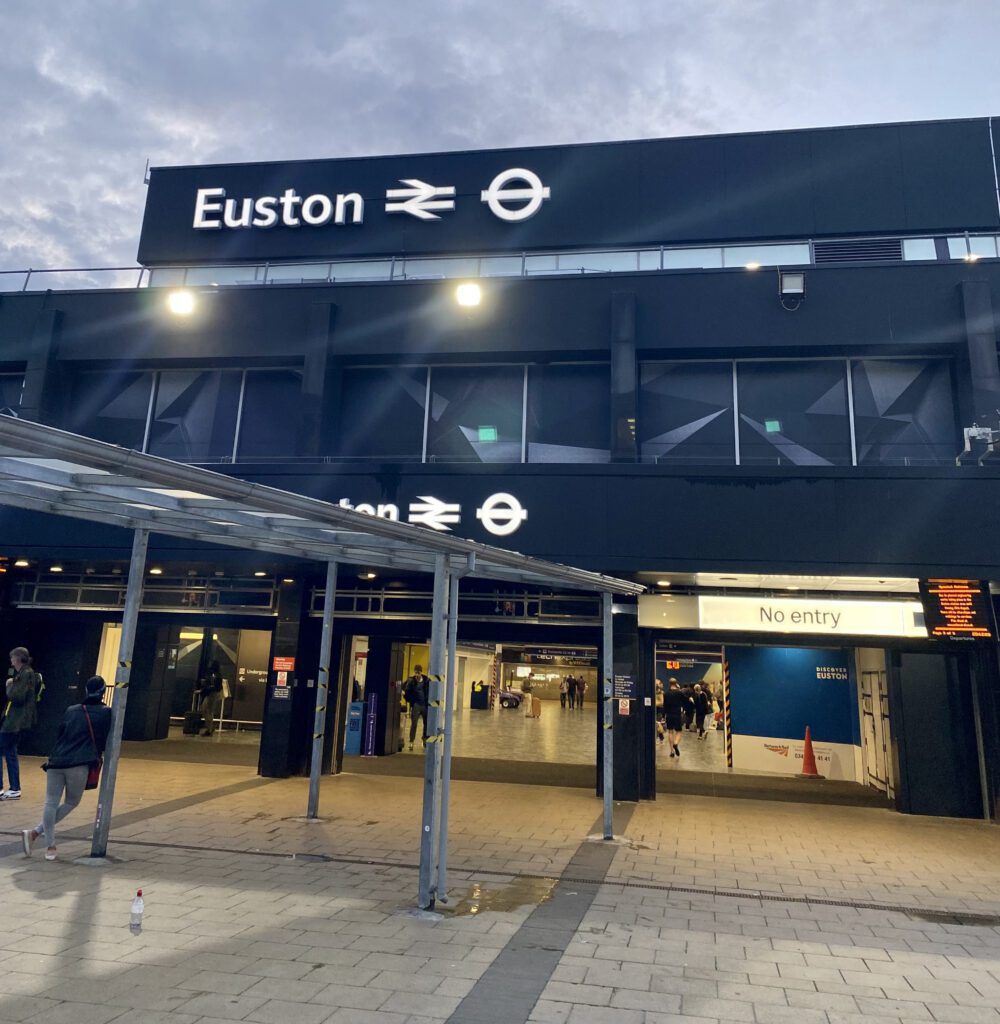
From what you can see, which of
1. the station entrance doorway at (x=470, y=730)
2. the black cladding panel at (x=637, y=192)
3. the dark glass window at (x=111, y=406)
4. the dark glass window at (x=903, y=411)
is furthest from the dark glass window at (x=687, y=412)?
the dark glass window at (x=111, y=406)

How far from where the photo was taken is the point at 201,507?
5.46 meters

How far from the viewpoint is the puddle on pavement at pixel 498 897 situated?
20.8 feet

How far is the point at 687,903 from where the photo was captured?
6.80 m

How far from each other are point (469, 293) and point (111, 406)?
740 centimetres

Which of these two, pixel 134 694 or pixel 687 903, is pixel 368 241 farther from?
pixel 687 903

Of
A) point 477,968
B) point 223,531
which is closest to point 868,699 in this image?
point 477,968

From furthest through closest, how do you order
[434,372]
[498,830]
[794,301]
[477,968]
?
[434,372], [794,301], [498,830], [477,968]

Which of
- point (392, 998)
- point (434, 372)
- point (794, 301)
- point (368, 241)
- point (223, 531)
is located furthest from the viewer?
point (368, 241)

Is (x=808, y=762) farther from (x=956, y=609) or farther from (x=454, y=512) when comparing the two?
(x=454, y=512)

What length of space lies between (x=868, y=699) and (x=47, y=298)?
17453 millimetres

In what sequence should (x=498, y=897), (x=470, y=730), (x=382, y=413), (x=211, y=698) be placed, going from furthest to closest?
(x=470, y=730), (x=211, y=698), (x=382, y=413), (x=498, y=897)

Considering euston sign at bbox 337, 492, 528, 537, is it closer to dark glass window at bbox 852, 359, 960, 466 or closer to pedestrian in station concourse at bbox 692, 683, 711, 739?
dark glass window at bbox 852, 359, 960, 466

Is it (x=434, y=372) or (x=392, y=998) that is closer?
(x=392, y=998)

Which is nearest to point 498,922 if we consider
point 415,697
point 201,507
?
point 201,507
